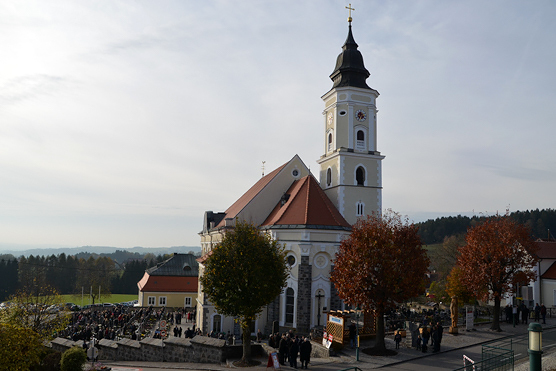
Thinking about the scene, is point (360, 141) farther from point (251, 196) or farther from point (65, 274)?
point (65, 274)

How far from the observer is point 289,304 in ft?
103

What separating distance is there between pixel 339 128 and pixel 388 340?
63.8 ft

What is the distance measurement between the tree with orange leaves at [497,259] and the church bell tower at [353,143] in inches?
439

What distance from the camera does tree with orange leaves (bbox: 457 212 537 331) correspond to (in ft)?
84.3

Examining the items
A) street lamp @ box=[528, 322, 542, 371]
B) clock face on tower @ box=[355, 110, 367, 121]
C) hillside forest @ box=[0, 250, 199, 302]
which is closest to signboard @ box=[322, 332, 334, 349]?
street lamp @ box=[528, 322, 542, 371]

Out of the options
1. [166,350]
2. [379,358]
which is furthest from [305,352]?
[166,350]

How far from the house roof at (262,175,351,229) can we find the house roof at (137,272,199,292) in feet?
99.9

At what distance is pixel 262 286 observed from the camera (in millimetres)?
21641

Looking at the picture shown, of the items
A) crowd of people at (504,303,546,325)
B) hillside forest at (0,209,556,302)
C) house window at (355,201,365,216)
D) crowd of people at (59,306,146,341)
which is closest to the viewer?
crowd of people at (504,303,546,325)

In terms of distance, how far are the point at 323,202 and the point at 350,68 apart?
12.7m

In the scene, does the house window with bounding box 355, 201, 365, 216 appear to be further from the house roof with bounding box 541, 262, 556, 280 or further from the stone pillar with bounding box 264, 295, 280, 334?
the house roof with bounding box 541, 262, 556, 280

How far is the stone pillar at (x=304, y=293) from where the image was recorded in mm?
30656

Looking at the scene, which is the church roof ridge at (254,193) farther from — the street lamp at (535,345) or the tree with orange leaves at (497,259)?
the street lamp at (535,345)

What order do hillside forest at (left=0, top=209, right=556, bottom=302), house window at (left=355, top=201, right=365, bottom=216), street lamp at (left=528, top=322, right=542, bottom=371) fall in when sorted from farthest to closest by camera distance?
1. hillside forest at (left=0, top=209, right=556, bottom=302)
2. house window at (left=355, top=201, right=365, bottom=216)
3. street lamp at (left=528, top=322, right=542, bottom=371)
